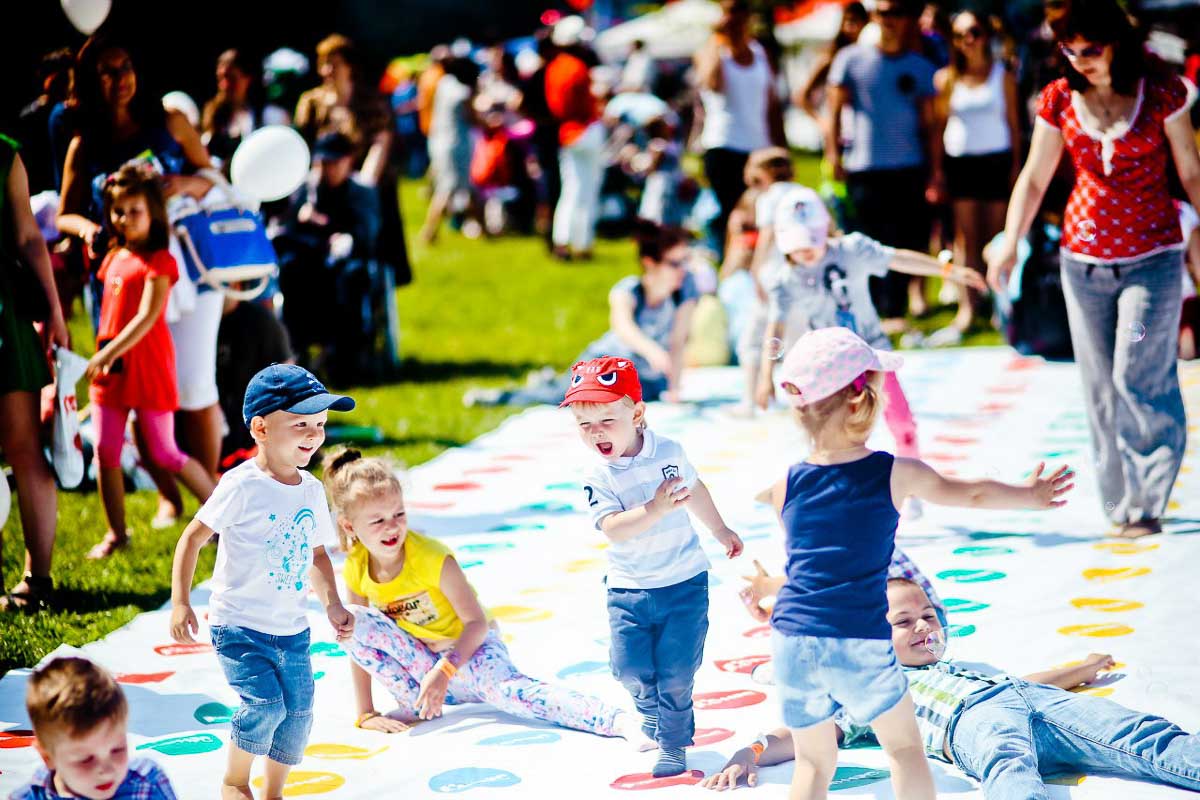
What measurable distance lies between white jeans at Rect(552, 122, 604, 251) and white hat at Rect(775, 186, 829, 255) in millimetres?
8552

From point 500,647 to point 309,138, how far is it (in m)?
6.03

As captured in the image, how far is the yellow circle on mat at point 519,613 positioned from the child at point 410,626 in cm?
79

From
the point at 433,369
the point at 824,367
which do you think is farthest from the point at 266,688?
the point at 433,369

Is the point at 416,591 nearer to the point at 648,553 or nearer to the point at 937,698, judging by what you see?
the point at 648,553

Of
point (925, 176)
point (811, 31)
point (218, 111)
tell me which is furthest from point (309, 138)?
point (811, 31)

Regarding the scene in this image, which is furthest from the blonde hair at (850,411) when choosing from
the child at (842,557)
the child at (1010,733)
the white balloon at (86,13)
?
the white balloon at (86,13)

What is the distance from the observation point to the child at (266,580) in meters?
3.45

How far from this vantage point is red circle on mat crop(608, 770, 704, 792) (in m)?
3.59

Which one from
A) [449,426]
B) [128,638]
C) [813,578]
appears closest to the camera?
[813,578]

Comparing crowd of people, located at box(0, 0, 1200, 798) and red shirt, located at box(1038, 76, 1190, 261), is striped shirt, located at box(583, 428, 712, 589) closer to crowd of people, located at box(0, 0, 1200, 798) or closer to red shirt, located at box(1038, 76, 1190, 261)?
crowd of people, located at box(0, 0, 1200, 798)

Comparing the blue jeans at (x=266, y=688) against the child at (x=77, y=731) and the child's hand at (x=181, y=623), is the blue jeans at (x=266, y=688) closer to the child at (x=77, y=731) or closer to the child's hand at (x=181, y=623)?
the child's hand at (x=181, y=623)

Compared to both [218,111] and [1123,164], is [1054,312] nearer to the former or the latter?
[1123,164]

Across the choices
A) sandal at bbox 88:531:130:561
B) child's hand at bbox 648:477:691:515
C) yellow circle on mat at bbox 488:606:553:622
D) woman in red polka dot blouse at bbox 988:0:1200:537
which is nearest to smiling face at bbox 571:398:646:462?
child's hand at bbox 648:477:691:515

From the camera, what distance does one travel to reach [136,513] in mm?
6641
